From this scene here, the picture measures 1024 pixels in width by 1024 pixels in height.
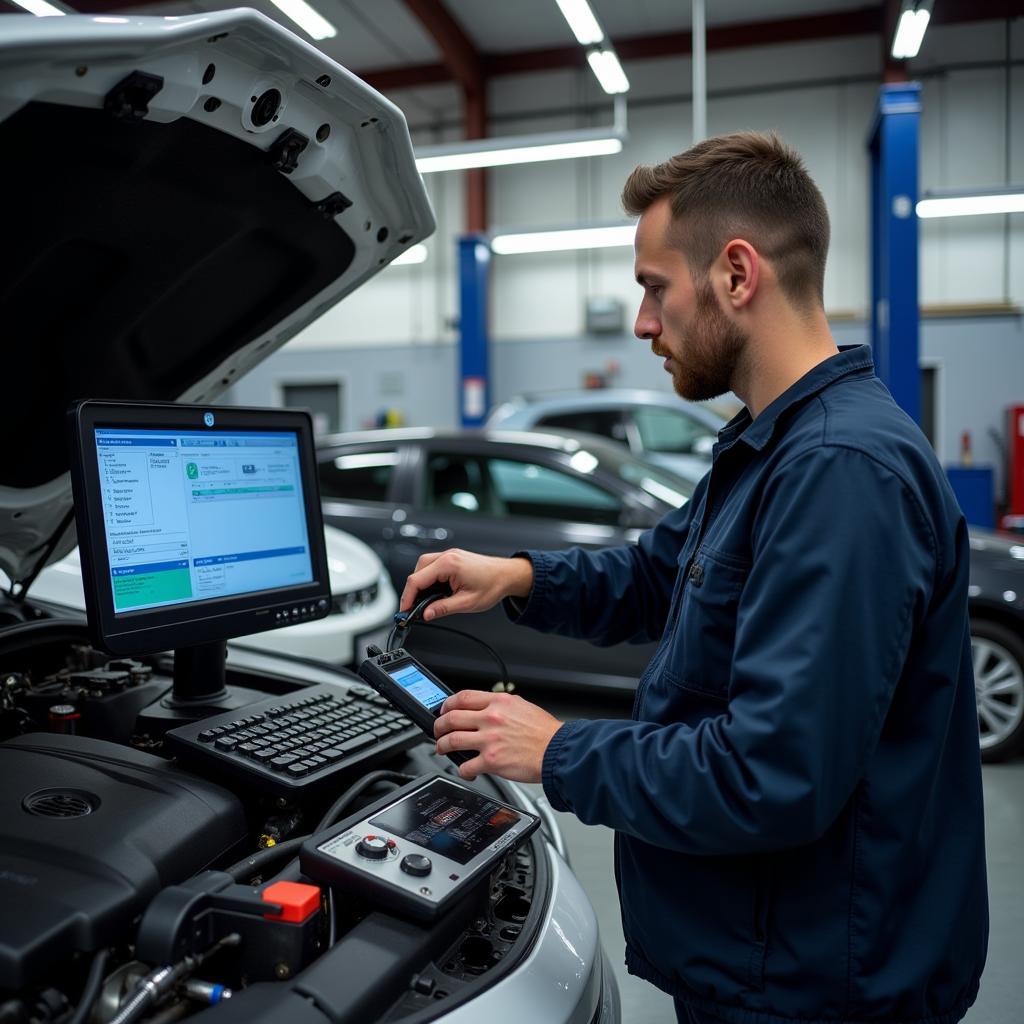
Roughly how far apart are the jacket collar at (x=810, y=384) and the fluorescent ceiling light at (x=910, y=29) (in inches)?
234

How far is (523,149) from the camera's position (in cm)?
732

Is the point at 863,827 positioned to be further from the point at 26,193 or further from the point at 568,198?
the point at 568,198

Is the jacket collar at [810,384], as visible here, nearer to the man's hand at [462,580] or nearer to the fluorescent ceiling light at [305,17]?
the man's hand at [462,580]

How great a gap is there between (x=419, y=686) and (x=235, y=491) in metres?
0.44

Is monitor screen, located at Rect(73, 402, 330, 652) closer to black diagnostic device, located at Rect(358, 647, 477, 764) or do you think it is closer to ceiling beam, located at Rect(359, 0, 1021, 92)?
black diagnostic device, located at Rect(358, 647, 477, 764)

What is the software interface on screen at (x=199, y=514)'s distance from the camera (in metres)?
1.18

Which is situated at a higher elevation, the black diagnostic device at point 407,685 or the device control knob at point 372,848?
the black diagnostic device at point 407,685

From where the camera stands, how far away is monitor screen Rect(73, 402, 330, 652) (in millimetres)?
1144

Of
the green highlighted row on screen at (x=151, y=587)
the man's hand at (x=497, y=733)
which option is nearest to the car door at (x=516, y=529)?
the green highlighted row on screen at (x=151, y=587)

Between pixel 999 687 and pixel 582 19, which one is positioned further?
pixel 582 19

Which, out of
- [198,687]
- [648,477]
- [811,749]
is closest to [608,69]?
[648,477]

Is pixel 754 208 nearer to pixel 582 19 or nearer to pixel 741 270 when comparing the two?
pixel 741 270

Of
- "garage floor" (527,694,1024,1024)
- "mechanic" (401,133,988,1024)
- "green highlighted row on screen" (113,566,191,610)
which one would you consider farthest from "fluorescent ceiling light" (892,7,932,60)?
"green highlighted row on screen" (113,566,191,610)

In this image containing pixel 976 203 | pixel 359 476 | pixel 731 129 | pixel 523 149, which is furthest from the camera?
pixel 731 129
